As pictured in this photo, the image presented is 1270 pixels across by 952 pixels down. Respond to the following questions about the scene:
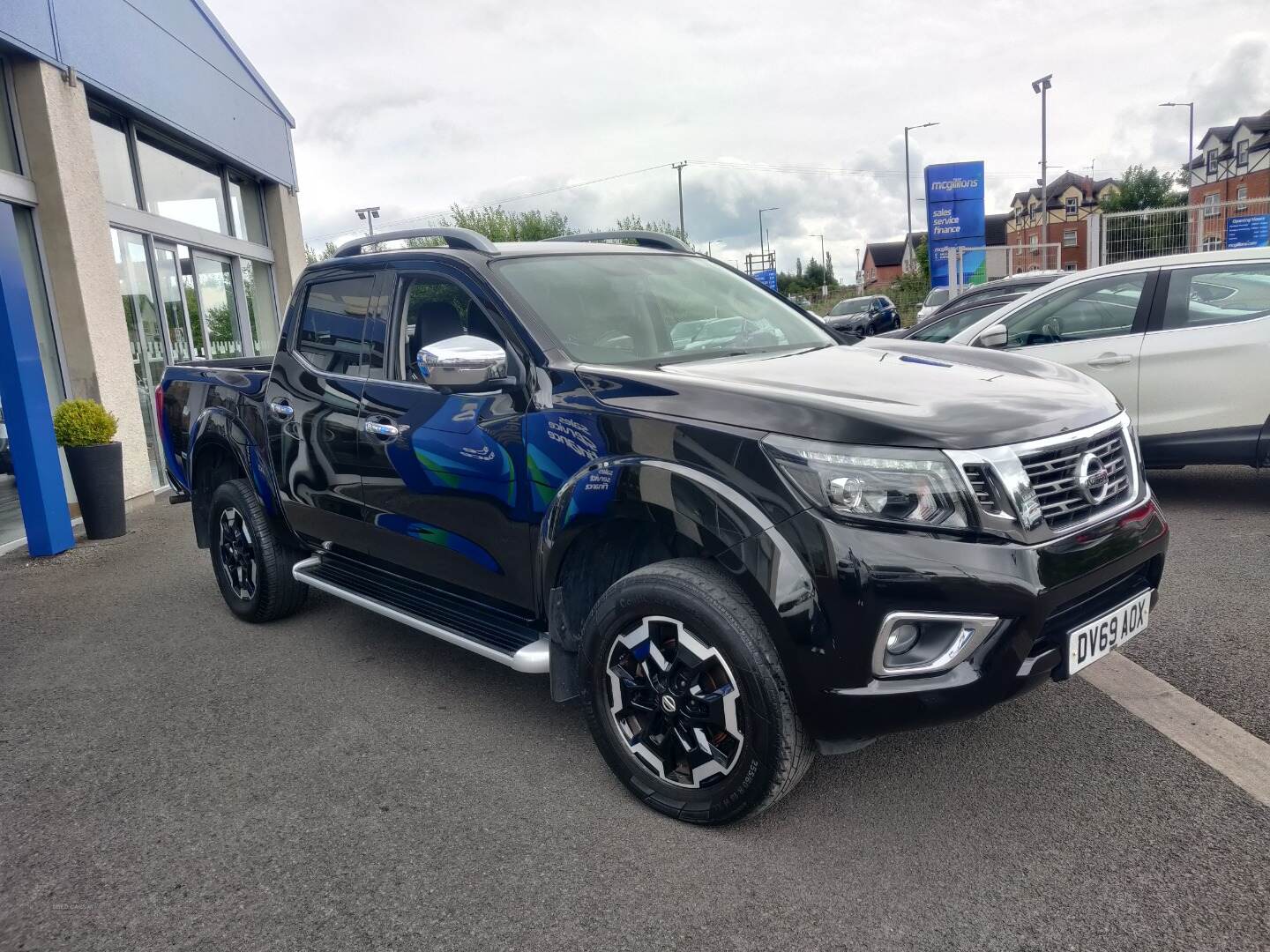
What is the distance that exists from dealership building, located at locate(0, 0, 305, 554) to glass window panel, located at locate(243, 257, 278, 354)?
142 millimetres

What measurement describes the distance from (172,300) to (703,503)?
10.8 m

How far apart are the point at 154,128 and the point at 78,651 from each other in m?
8.78

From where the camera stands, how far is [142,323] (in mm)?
10742

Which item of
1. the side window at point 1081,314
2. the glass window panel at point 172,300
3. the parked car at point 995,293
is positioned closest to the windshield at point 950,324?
the parked car at point 995,293

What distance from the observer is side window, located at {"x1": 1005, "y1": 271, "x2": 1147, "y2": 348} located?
635cm

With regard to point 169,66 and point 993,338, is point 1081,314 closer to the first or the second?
point 993,338

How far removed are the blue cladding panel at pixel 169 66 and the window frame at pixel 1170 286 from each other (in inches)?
366

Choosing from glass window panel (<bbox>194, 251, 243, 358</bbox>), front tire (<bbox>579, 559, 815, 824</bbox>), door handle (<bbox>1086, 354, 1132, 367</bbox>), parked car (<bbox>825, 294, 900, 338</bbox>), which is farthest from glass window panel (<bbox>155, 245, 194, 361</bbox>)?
parked car (<bbox>825, 294, 900, 338</bbox>)

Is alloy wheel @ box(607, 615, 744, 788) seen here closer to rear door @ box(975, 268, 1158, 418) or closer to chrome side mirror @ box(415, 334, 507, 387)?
chrome side mirror @ box(415, 334, 507, 387)

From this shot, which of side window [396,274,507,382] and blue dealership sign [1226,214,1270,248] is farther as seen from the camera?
blue dealership sign [1226,214,1270,248]

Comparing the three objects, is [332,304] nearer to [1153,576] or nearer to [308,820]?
[308,820]

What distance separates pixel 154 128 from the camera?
37.7 ft

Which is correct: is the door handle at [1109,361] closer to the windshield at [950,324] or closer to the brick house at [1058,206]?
the windshield at [950,324]

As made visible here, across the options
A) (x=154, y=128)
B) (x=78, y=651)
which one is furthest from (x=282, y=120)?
(x=78, y=651)
